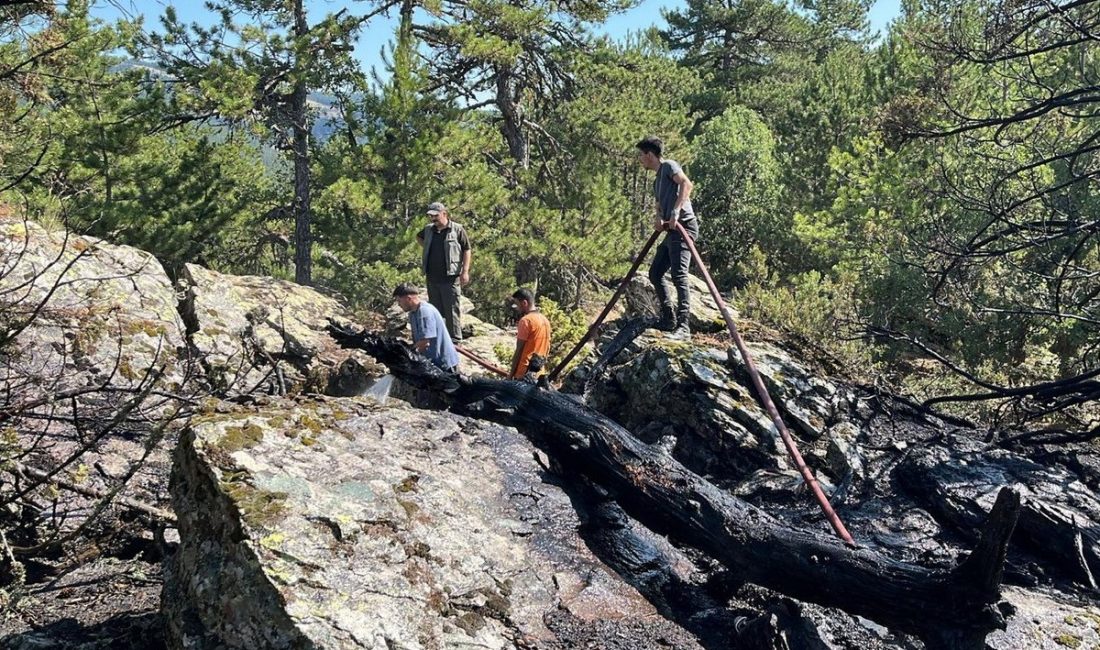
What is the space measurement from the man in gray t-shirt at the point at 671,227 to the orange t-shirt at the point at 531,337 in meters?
1.25

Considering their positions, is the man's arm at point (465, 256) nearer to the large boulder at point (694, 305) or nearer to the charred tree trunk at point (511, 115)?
the large boulder at point (694, 305)

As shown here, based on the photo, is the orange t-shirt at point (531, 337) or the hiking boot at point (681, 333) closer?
the orange t-shirt at point (531, 337)

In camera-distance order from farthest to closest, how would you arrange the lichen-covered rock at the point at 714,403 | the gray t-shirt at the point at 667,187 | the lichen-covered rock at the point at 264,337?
1. the lichen-covered rock at the point at 264,337
2. the gray t-shirt at the point at 667,187
3. the lichen-covered rock at the point at 714,403

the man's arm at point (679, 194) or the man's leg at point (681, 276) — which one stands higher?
the man's arm at point (679, 194)

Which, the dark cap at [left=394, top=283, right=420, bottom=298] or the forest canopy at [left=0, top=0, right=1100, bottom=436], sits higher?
the forest canopy at [left=0, top=0, right=1100, bottom=436]

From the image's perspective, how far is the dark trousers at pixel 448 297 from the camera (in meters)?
9.34

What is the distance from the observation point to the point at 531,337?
7.57 metres

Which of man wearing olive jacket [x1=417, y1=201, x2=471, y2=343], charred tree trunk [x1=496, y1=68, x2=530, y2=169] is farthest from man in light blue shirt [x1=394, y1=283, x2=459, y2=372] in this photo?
charred tree trunk [x1=496, y1=68, x2=530, y2=169]

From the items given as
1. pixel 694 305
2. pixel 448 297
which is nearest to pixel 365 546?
pixel 694 305

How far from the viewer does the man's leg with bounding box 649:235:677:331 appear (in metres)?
7.72

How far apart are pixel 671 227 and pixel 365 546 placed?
15.1ft

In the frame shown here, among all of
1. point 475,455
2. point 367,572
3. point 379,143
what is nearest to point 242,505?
point 367,572

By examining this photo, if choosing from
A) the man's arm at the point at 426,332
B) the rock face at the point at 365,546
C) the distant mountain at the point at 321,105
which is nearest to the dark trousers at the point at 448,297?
the man's arm at the point at 426,332

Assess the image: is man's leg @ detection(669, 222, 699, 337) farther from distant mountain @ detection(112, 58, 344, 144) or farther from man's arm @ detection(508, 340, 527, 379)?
distant mountain @ detection(112, 58, 344, 144)
